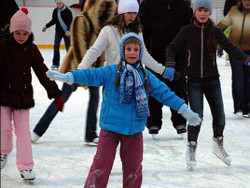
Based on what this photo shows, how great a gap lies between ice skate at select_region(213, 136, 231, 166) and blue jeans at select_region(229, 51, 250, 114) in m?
2.29

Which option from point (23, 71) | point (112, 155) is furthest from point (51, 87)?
point (112, 155)

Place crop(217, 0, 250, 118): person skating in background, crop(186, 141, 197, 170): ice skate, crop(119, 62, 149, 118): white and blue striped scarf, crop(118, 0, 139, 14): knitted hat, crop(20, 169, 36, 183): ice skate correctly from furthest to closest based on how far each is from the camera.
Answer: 1. crop(217, 0, 250, 118): person skating in background
2. crop(186, 141, 197, 170): ice skate
3. crop(118, 0, 139, 14): knitted hat
4. crop(20, 169, 36, 183): ice skate
5. crop(119, 62, 149, 118): white and blue striped scarf

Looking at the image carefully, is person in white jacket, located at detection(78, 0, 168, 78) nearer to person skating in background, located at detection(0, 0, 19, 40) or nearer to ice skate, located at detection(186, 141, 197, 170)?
person skating in background, located at detection(0, 0, 19, 40)

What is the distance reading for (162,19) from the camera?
4.62 metres

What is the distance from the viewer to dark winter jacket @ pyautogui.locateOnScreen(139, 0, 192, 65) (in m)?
4.62

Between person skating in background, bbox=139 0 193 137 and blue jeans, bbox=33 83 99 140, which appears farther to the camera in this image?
person skating in background, bbox=139 0 193 137

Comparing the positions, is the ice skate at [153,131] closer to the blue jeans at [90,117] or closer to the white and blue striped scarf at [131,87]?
the blue jeans at [90,117]

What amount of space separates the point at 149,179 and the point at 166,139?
1488 mm

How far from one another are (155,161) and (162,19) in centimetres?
149

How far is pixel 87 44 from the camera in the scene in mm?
4117

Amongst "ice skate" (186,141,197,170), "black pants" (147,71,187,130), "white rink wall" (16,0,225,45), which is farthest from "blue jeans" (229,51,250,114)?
"white rink wall" (16,0,225,45)

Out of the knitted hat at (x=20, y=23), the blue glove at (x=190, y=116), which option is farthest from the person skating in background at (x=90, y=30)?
the knitted hat at (x=20, y=23)

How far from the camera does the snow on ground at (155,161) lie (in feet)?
10.5

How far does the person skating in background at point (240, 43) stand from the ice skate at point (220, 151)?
2.05 metres
